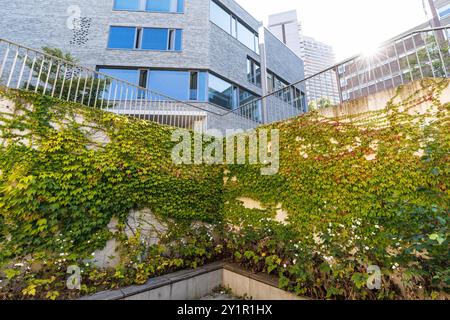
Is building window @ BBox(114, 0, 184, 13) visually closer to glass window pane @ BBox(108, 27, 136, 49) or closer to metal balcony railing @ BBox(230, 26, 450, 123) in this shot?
glass window pane @ BBox(108, 27, 136, 49)

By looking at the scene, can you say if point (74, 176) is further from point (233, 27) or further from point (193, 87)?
point (233, 27)

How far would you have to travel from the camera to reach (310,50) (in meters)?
50.9

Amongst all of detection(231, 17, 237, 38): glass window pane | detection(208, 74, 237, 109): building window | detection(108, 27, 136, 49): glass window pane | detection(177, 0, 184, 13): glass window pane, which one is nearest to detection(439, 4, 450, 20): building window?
detection(231, 17, 237, 38): glass window pane

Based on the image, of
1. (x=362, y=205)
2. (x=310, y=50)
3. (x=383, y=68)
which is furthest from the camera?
(x=310, y=50)

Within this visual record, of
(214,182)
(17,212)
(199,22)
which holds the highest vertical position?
(199,22)

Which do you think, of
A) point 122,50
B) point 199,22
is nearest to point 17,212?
point 122,50

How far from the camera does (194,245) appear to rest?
15.2 ft

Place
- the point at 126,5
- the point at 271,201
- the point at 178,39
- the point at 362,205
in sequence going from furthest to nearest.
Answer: the point at 126,5 < the point at 178,39 < the point at 271,201 < the point at 362,205

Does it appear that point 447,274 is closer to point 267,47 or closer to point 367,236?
point 367,236

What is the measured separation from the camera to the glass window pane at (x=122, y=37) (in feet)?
33.9

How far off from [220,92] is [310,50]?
169ft

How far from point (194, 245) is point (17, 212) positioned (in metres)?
3.11

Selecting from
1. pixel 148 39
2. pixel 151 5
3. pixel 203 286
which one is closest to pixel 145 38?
pixel 148 39

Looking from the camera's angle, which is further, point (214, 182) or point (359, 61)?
point (214, 182)
